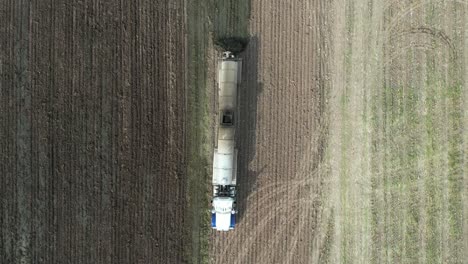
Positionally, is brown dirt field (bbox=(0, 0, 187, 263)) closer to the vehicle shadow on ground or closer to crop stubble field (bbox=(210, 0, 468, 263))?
the vehicle shadow on ground

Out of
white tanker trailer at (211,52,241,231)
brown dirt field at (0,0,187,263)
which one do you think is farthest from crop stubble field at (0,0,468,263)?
white tanker trailer at (211,52,241,231)

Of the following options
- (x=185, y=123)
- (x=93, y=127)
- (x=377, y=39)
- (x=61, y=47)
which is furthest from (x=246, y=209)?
(x=61, y=47)

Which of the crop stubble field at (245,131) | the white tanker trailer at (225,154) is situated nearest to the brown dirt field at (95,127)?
the crop stubble field at (245,131)

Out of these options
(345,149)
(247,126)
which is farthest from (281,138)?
(345,149)

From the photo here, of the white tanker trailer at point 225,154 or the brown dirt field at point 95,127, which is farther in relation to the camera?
the brown dirt field at point 95,127

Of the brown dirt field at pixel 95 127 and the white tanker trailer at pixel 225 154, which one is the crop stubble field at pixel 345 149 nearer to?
the white tanker trailer at pixel 225 154
